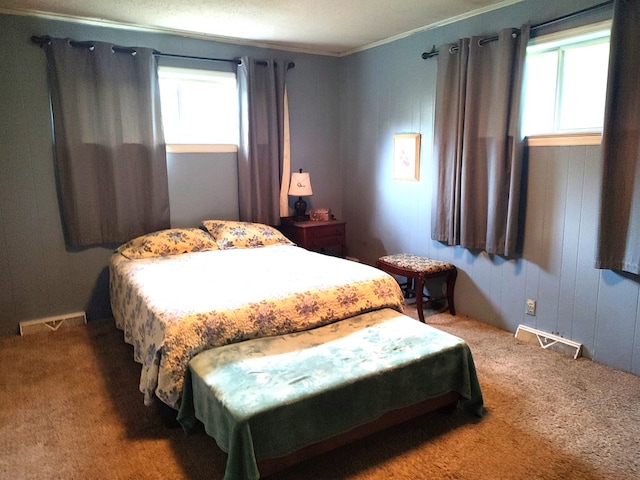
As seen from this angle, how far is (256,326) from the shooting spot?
2.38 m

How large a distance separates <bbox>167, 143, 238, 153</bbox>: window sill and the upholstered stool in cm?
170

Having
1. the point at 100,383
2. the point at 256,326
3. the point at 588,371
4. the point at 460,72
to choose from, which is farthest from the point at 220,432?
the point at 460,72

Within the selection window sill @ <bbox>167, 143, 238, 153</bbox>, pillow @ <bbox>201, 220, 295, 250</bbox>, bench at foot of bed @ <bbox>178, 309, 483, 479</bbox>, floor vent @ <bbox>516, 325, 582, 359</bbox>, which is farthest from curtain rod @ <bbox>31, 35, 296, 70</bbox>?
floor vent @ <bbox>516, 325, 582, 359</bbox>

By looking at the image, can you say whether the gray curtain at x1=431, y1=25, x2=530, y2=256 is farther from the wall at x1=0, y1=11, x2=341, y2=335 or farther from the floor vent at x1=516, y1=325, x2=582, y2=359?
the wall at x1=0, y1=11, x2=341, y2=335

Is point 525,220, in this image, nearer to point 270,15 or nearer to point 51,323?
point 270,15

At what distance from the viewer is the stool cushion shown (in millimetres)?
3650

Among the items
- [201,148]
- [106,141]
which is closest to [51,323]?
[106,141]

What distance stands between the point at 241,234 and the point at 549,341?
2464mm

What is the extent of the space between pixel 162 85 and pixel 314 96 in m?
1.47

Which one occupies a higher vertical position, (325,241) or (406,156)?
(406,156)

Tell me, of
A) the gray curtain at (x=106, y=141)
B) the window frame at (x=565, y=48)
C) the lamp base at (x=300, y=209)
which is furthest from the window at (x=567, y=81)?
the gray curtain at (x=106, y=141)

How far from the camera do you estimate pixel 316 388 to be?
192 cm

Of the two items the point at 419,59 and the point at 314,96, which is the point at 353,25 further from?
the point at 314,96

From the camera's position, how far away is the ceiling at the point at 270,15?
3182 millimetres
